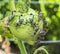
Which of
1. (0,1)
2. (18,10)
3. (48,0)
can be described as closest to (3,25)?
(18,10)

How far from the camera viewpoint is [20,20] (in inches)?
28.3

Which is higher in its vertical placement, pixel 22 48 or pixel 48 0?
pixel 22 48

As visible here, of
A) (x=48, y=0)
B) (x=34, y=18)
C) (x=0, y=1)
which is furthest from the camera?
(x=0, y=1)

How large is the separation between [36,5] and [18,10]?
191 cm

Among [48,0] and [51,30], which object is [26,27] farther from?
[51,30]

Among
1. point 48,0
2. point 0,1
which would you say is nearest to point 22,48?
point 48,0

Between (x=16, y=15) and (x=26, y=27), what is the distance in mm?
41

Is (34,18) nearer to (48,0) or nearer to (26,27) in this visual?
(26,27)

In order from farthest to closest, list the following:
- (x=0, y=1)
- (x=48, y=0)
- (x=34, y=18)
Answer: (x=0, y=1), (x=48, y=0), (x=34, y=18)

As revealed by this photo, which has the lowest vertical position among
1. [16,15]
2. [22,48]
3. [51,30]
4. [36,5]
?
[51,30]

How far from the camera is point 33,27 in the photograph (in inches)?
28.4

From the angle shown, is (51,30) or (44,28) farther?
(51,30)

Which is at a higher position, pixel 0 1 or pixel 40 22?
pixel 40 22

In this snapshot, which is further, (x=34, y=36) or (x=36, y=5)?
(x=36, y=5)
